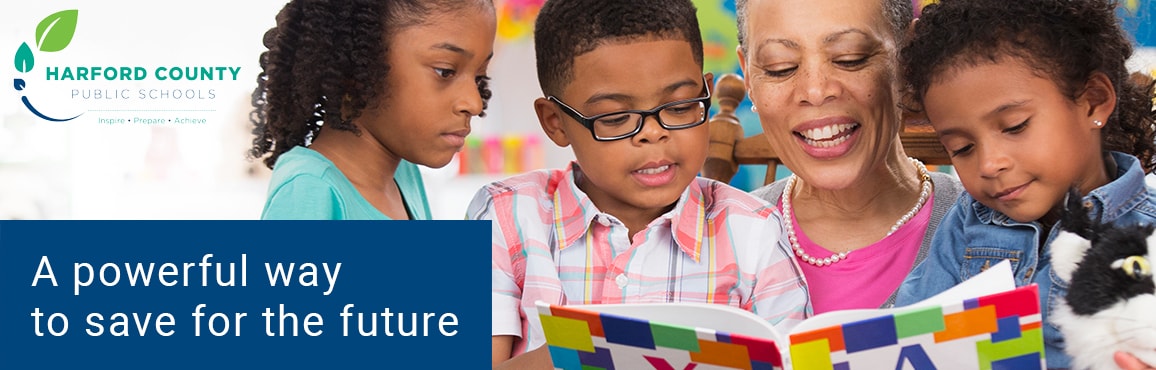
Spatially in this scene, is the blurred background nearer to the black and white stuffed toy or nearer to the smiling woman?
the smiling woman

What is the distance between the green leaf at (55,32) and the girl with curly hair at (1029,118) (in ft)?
8.67

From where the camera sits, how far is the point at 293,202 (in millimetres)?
1445

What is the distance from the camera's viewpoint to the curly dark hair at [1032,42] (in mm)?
1381

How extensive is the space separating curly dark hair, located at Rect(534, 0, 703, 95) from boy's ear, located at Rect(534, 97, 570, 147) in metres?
0.02

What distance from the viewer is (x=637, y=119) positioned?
149 centimetres

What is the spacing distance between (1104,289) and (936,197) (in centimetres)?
70

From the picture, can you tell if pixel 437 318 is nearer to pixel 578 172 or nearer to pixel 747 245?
pixel 578 172

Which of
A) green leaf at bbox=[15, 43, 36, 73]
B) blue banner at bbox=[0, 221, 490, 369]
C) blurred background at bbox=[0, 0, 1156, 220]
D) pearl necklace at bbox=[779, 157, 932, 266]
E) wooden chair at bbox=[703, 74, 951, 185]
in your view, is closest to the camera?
blue banner at bbox=[0, 221, 490, 369]

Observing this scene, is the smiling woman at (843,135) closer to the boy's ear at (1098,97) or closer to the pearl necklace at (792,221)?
the pearl necklace at (792,221)

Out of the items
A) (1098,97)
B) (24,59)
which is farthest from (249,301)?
(24,59)

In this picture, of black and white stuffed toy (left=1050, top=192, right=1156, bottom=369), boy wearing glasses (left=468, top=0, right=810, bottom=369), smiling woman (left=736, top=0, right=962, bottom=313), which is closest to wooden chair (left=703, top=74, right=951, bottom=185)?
smiling woman (left=736, top=0, right=962, bottom=313)

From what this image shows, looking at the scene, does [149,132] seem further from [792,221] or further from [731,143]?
[792,221]

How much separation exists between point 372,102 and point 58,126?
2321mm

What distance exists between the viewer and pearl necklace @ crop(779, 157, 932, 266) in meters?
1.71
